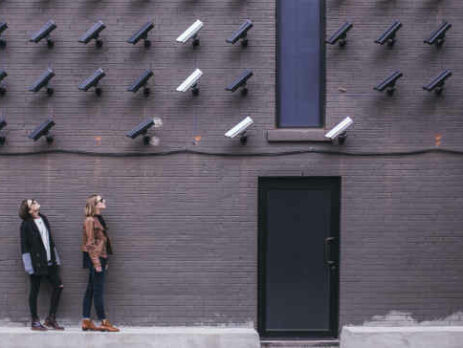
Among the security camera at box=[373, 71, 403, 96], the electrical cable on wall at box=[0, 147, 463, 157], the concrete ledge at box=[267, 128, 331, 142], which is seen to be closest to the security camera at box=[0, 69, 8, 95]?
the electrical cable on wall at box=[0, 147, 463, 157]

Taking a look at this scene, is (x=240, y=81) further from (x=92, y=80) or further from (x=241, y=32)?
(x=92, y=80)

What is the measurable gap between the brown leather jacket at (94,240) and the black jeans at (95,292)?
0.37ft

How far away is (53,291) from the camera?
9398 mm

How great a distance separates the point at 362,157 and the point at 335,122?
0.60 m

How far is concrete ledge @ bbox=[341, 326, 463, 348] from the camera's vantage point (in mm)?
9344

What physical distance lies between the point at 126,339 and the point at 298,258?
100 inches

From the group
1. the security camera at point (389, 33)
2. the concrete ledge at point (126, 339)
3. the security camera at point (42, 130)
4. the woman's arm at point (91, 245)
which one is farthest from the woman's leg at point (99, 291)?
the security camera at point (389, 33)

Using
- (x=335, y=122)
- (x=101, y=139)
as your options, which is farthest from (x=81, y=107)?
(x=335, y=122)

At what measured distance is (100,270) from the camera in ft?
30.1

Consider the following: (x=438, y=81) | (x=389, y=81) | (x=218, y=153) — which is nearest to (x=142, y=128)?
(x=218, y=153)

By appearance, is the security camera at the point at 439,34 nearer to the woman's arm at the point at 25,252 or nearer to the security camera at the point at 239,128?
the security camera at the point at 239,128

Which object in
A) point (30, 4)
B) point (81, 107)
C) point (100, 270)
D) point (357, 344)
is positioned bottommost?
point (357, 344)

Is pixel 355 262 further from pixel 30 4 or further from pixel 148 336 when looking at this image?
pixel 30 4

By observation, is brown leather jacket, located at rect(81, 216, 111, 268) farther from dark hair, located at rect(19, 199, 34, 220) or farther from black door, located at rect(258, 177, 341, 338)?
black door, located at rect(258, 177, 341, 338)
